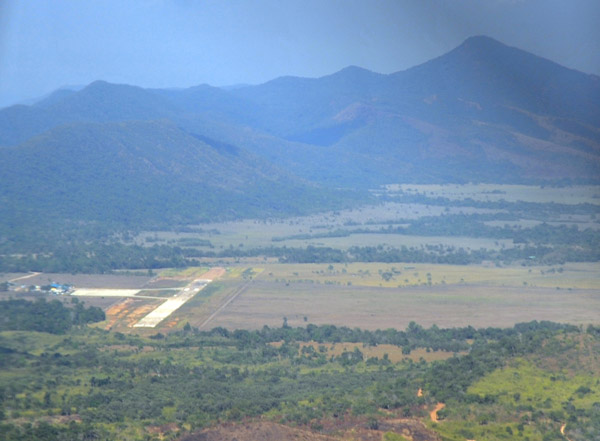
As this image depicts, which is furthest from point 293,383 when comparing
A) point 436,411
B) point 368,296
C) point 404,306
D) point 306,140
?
point 306,140

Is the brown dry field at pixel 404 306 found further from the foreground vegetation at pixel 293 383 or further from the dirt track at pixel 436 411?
the dirt track at pixel 436 411

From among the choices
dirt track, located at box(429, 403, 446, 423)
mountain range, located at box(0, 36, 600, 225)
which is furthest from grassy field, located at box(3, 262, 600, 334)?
mountain range, located at box(0, 36, 600, 225)

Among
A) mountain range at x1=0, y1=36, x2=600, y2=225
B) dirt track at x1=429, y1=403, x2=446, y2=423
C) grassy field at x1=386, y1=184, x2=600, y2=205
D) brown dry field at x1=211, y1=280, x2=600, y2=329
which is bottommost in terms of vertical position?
dirt track at x1=429, y1=403, x2=446, y2=423

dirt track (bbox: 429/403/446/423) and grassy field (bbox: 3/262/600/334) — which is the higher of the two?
grassy field (bbox: 3/262/600/334)

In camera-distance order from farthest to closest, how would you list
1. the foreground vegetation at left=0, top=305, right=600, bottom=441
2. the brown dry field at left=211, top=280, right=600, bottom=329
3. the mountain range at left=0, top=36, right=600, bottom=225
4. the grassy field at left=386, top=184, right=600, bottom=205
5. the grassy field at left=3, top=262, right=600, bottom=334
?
1. the grassy field at left=386, top=184, right=600, bottom=205
2. the mountain range at left=0, top=36, right=600, bottom=225
3. the grassy field at left=3, top=262, right=600, bottom=334
4. the brown dry field at left=211, top=280, right=600, bottom=329
5. the foreground vegetation at left=0, top=305, right=600, bottom=441

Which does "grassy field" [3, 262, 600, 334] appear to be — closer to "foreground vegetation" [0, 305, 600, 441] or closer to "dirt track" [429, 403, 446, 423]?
"foreground vegetation" [0, 305, 600, 441]

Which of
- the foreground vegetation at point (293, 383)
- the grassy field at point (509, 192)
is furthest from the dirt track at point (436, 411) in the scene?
the grassy field at point (509, 192)
